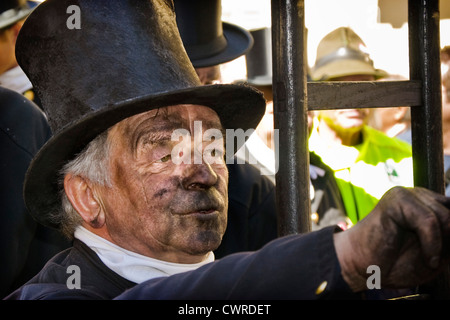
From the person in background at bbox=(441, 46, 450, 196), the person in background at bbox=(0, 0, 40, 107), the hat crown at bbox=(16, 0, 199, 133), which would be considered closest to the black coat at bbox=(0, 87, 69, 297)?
the person in background at bbox=(0, 0, 40, 107)

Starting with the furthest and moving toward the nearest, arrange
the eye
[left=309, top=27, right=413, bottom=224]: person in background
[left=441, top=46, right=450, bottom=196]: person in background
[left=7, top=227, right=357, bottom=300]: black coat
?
[left=441, top=46, right=450, bottom=196]: person in background < [left=309, top=27, right=413, bottom=224]: person in background < the eye < [left=7, top=227, right=357, bottom=300]: black coat

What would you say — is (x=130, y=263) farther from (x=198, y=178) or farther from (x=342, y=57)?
(x=342, y=57)

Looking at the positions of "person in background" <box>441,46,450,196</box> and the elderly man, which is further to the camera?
"person in background" <box>441,46,450,196</box>

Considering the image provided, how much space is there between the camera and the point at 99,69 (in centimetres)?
198

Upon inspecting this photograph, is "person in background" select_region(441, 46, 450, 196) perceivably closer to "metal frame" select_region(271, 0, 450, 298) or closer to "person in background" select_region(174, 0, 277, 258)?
"person in background" select_region(174, 0, 277, 258)

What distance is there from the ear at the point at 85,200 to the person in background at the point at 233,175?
34.0 inches

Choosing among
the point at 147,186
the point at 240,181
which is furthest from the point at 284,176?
the point at 240,181

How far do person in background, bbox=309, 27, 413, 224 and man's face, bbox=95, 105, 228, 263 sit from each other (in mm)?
1974

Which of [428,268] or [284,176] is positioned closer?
[428,268]

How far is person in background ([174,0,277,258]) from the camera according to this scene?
3.01 meters

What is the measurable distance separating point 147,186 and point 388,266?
3.32 feet

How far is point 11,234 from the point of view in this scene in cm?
301

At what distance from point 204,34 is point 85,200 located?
150 centimetres
